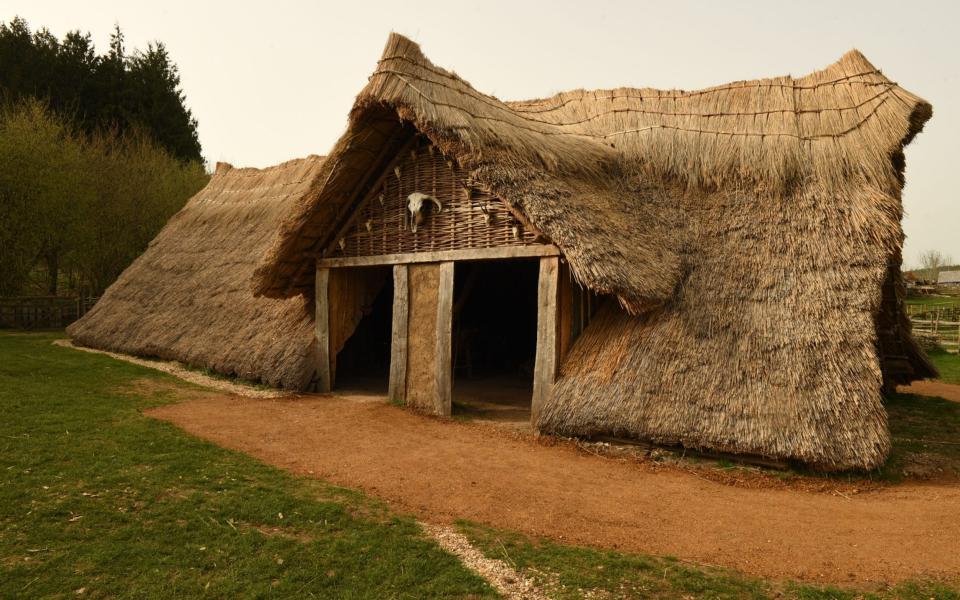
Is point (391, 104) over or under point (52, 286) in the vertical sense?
over

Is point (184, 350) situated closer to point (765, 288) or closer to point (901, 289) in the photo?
point (765, 288)

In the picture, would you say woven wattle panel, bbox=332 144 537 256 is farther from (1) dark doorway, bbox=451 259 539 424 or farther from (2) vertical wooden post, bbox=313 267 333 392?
(1) dark doorway, bbox=451 259 539 424

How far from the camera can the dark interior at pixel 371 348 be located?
13.4 meters

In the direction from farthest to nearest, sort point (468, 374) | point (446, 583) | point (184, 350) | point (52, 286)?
point (52, 286)
point (468, 374)
point (184, 350)
point (446, 583)

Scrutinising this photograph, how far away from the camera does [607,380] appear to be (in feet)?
24.0

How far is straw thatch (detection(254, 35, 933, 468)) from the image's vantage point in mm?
6574

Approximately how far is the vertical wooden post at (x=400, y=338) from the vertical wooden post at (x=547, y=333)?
242 centimetres

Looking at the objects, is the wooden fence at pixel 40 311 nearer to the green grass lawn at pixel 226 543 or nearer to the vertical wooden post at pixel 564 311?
the green grass lawn at pixel 226 543

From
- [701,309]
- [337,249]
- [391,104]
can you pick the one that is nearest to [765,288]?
[701,309]

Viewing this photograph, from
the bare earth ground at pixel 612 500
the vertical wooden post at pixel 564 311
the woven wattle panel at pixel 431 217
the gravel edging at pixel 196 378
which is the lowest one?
the bare earth ground at pixel 612 500

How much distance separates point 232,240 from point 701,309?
38.9 feet

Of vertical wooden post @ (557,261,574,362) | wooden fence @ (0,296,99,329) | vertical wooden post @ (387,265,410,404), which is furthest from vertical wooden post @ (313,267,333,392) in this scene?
wooden fence @ (0,296,99,329)

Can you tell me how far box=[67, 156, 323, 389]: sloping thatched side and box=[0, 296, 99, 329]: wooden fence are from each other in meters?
5.11

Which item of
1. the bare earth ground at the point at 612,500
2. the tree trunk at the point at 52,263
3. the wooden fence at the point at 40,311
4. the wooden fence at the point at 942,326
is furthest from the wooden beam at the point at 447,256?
the wooden fence at the point at 942,326
